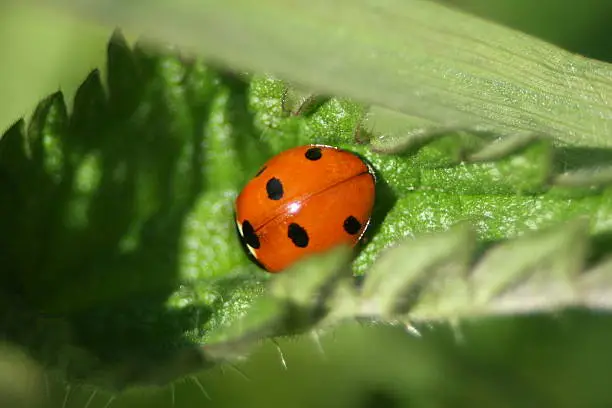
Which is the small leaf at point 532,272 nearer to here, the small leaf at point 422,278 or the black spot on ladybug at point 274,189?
the small leaf at point 422,278

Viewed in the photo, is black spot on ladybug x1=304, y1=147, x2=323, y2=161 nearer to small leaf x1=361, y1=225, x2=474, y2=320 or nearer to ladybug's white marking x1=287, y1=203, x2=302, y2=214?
ladybug's white marking x1=287, y1=203, x2=302, y2=214

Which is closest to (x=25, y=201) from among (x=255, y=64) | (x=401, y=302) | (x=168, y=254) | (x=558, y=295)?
(x=168, y=254)

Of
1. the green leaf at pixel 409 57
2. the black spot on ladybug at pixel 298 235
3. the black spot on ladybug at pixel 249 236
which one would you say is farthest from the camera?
the black spot on ladybug at pixel 298 235

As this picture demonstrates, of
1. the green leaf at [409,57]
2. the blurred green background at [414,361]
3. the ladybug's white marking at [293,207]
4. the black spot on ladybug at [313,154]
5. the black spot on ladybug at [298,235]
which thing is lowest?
the blurred green background at [414,361]

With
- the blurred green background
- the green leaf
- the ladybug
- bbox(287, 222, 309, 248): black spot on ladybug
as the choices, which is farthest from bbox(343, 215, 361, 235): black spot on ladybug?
the blurred green background

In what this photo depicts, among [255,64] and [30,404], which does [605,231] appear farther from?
[30,404]

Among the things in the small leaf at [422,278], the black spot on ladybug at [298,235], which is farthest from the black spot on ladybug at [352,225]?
the small leaf at [422,278]
